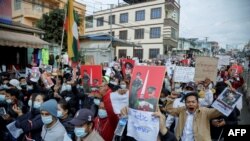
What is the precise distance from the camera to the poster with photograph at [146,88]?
2.92 meters

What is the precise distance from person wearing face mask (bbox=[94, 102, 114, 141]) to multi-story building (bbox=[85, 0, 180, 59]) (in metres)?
32.2

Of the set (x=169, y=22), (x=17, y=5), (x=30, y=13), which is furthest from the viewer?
(x=169, y=22)

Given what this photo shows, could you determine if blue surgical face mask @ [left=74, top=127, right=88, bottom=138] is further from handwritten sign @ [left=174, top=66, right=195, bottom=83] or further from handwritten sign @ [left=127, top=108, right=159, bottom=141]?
handwritten sign @ [left=174, top=66, right=195, bottom=83]

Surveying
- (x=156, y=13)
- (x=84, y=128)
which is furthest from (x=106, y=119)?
(x=156, y=13)

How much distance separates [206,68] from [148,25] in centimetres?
3331

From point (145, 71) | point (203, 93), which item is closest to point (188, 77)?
point (203, 93)

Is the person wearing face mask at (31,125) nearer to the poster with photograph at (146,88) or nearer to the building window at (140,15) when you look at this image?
the poster with photograph at (146,88)

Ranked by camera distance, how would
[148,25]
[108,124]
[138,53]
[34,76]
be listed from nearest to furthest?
[108,124] → [34,76] → [148,25] → [138,53]

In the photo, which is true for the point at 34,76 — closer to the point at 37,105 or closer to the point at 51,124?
the point at 37,105

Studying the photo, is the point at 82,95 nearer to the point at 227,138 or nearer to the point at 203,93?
the point at 203,93

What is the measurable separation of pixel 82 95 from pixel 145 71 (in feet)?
10.6

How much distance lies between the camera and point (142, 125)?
2941 millimetres

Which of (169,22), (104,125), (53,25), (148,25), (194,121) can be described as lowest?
(104,125)

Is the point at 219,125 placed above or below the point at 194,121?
below
